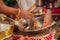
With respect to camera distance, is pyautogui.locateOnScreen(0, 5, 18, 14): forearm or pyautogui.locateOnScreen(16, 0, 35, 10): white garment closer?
pyautogui.locateOnScreen(0, 5, 18, 14): forearm

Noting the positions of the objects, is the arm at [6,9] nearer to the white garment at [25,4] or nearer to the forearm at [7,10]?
the forearm at [7,10]

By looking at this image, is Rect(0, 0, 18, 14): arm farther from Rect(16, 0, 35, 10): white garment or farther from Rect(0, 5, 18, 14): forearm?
Rect(16, 0, 35, 10): white garment

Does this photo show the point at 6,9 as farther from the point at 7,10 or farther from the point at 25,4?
the point at 25,4

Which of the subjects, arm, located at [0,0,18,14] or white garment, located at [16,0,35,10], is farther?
white garment, located at [16,0,35,10]

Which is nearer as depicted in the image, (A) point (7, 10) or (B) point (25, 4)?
(A) point (7, 10)

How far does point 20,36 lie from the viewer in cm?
81

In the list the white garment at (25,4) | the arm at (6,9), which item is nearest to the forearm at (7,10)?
the arm at (6,9)

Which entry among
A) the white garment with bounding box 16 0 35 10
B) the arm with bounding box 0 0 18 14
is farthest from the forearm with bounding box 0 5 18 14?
the white garment with bounding box 16 0 35 10

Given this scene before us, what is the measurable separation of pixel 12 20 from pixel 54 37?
28 cm

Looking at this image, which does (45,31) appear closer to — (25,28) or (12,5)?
(25,28)

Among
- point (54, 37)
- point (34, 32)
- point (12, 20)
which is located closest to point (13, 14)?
point (12, 20)

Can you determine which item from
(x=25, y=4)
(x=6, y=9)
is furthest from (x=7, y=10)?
(x=25, y=4)

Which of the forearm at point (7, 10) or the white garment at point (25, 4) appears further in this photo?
the white garment at point (25, 4)

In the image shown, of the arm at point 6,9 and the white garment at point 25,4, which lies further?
the white garment at point 25,4
